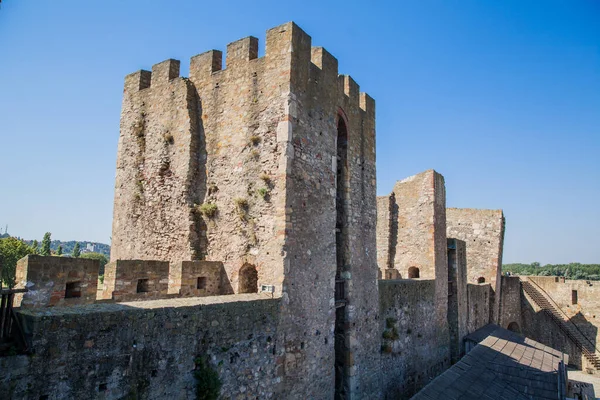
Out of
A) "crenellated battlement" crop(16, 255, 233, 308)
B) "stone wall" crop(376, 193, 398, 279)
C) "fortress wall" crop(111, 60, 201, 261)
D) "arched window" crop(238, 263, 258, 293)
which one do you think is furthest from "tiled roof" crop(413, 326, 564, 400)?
"fortress wall" crop(111, 60, 201, 261)

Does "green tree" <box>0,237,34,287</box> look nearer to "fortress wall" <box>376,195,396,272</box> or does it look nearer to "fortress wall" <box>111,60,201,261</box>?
"fortress wall" <box>111,60,201,261</box>

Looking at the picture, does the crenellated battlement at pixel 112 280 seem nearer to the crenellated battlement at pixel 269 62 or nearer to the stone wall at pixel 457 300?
the crenellated battlement at pixel 269 62

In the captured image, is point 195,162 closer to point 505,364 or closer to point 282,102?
point 282,102

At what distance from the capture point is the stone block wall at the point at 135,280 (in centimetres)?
847

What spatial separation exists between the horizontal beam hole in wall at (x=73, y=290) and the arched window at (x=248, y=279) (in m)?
3.40

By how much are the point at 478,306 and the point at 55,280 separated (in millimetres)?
21834

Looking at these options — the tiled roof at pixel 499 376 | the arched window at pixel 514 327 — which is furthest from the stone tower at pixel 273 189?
the arched window at pixel 514 327

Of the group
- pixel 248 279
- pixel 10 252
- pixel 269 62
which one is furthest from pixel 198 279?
pixel 10 252

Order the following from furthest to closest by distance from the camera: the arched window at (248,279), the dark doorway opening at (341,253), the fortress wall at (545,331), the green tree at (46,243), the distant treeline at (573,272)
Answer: the distant treeline at (573,272) < the green tree at (46,243) < the fortress wall at (545,331) < the dark doorway opening at (341,253) < the arched window at (248,279)

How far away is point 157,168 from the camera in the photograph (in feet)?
38.7

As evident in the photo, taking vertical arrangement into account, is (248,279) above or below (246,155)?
below

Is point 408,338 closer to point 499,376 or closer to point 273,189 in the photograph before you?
point 499,376

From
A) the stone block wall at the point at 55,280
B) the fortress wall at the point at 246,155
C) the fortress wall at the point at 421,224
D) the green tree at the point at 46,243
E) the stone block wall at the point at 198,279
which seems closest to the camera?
the stone block wall at the point at 55,280

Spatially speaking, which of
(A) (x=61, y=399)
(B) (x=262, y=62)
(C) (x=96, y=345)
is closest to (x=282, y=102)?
(B) (x=262, y=62)
